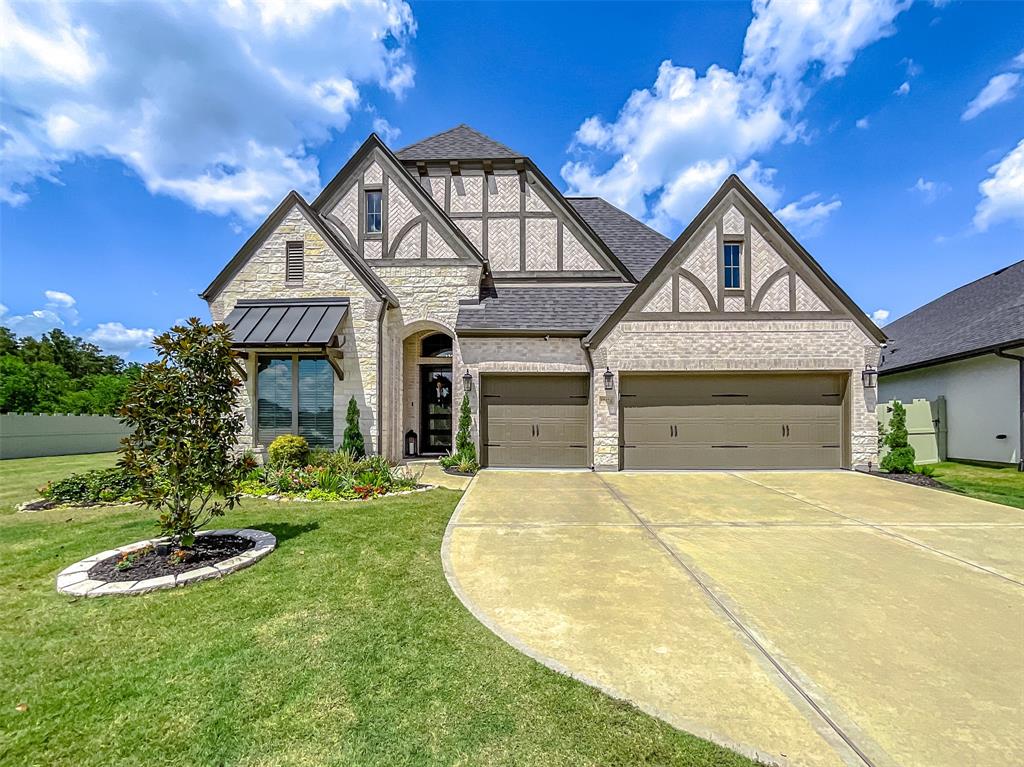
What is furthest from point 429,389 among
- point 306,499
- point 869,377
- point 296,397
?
point 869,377

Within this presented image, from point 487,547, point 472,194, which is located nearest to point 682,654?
point 487,547

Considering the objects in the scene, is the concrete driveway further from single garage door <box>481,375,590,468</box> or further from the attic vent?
the attic vent

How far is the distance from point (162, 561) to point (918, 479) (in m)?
14.2

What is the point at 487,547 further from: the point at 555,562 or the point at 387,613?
the point at 387,613

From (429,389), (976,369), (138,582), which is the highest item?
(976,369)

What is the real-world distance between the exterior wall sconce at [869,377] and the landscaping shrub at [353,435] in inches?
514

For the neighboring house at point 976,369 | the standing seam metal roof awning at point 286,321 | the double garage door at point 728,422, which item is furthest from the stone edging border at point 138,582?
the neighboring house at point 976,369

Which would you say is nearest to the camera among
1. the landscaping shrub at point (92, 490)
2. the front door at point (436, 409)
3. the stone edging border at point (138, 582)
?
the stone edging border at point (138, 582)

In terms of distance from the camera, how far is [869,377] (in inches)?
425

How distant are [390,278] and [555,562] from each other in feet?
33.1

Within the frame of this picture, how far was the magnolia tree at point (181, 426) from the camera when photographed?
4.61 m

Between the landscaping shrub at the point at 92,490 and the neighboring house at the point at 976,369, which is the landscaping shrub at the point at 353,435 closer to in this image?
the landscaping shrub at the point at 92,490

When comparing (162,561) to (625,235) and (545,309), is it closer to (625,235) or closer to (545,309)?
(545,309)

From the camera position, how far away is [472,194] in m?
13.7
